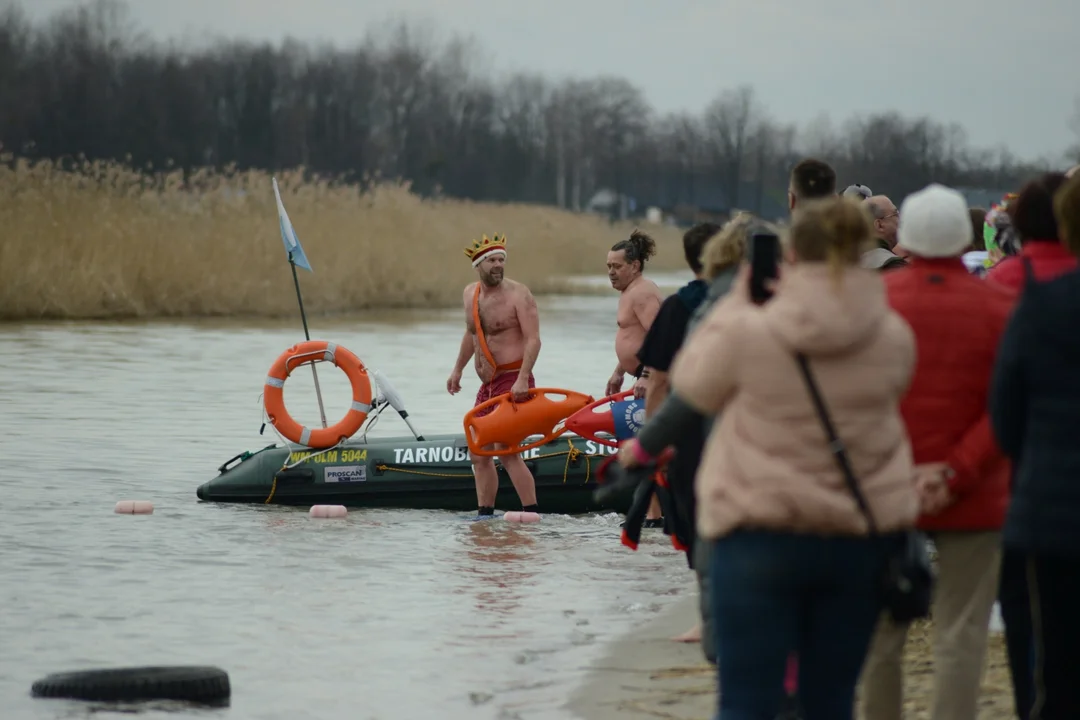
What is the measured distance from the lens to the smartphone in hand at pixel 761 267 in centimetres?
408

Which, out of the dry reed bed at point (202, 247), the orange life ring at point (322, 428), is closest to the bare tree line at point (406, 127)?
the dry reed bed at point (202, 247)

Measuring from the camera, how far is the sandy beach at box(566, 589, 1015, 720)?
5.34 metres

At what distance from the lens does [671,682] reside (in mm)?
6008

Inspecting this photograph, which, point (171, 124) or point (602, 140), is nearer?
point (171, 124)

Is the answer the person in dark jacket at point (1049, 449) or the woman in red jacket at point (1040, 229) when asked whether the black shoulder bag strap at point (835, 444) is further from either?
the woman in red jacket at point (1040, 229)

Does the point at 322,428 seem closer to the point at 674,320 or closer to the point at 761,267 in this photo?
the point at 674,320

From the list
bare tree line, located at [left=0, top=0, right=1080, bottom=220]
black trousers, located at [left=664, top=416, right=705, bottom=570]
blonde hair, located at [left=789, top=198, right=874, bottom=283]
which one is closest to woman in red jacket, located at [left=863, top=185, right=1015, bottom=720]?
blonde hair, located at [left=789, top=198, right=874, bottom=283]

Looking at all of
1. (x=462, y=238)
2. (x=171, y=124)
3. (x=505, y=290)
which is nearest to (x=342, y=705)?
(x=505, y=290)

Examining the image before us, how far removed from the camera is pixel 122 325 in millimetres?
26219

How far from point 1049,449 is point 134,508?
7.64m

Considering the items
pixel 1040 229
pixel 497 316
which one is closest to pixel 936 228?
pixel 1040 229

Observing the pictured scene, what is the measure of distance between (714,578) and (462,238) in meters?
32.9

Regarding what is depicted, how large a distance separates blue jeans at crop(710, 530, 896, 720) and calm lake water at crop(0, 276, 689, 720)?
2165mm

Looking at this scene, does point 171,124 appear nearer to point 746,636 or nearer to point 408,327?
point 408,327
